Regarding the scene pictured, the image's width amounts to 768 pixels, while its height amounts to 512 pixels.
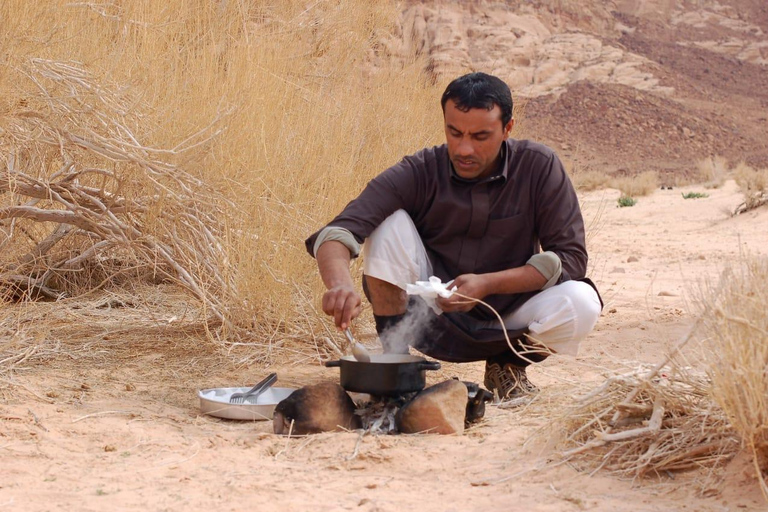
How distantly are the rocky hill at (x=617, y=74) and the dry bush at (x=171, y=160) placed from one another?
18.5 m

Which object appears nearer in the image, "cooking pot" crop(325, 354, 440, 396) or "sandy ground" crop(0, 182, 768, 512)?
"sandy ground" crop(0, 182, 768, 512)

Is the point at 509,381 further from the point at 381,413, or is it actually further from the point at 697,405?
the point at 697,405

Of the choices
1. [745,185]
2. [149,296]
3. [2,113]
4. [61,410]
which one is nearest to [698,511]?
[61,410]

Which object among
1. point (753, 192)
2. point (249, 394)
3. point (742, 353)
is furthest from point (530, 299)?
point (753, 192)

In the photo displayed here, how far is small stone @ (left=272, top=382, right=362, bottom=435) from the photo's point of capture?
9.34ft

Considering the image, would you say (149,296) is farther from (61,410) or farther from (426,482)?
(426,482)

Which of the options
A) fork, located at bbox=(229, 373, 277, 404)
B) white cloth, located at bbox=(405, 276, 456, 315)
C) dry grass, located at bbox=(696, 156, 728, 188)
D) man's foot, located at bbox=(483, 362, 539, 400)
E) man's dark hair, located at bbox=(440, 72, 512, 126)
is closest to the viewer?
white cloth, located at bbox=(405, 276, 456, 315)

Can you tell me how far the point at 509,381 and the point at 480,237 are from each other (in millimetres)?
562

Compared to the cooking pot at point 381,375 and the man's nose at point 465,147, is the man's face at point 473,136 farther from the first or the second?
the cooking pot at point 381,375

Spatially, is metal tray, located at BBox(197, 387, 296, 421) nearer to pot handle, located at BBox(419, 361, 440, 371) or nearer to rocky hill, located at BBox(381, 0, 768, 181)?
pot handle, located at BBox(419, 361, 440, 371)

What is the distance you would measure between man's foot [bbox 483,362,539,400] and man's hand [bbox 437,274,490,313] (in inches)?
20.4

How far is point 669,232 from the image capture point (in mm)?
10797

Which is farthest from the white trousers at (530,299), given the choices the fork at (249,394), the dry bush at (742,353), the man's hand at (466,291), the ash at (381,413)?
the dry bush at (742,353)

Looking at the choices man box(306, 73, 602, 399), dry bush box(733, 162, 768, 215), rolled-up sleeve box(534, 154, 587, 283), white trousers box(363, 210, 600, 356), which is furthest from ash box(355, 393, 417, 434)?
dry bush box(733, 162, 768, 215)
